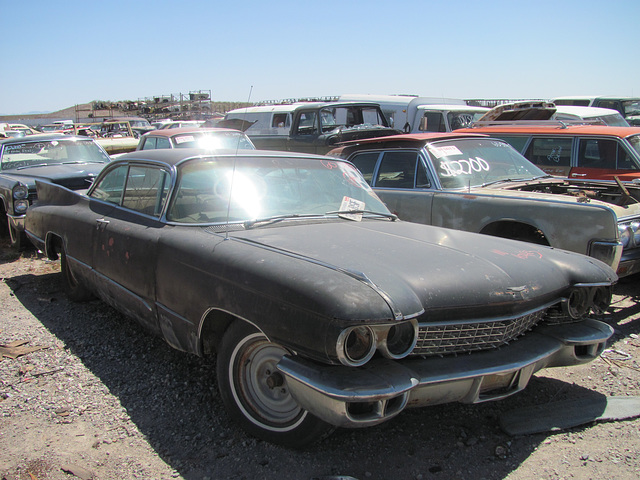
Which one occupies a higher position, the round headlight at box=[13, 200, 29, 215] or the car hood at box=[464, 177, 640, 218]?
the car hood at box=[464, 177, 640, 218]

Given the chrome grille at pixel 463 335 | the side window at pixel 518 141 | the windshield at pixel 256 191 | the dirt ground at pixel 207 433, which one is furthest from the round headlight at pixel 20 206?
the side window at pixel 518 141

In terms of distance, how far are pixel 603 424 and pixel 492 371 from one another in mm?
1055

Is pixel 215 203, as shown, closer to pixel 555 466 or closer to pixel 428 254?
pixel 428 254

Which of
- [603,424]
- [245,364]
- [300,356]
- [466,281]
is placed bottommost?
[603,424]

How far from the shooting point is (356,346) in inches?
88.3

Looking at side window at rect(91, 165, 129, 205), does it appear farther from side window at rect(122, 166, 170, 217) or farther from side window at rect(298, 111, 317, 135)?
side window at rect(298, 111, 317, 135)

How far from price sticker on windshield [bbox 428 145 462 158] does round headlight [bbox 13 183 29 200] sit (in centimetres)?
504

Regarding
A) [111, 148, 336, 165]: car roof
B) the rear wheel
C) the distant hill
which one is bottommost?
the rear wheel

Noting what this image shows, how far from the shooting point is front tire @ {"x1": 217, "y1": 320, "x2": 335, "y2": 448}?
2479 mm

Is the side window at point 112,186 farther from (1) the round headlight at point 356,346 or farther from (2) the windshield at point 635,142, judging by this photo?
(2) the windshield at point 635,142

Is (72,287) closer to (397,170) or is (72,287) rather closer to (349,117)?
(397,170)

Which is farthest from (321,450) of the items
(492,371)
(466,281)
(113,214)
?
(113,214)

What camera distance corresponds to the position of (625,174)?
6859mm

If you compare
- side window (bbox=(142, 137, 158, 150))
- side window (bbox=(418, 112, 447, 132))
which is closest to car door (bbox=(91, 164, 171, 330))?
side window (bbox=(142, 137, 158, 150))
